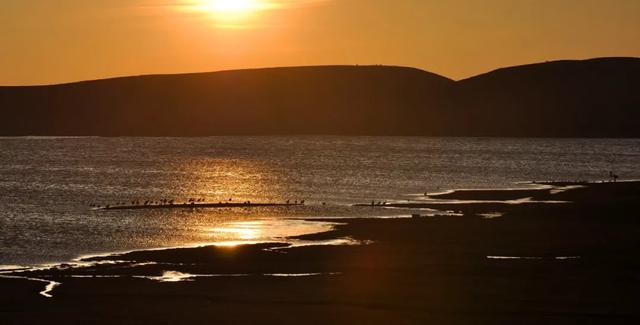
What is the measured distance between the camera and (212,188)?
90.8 metres

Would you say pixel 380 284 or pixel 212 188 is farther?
pixel 212 188

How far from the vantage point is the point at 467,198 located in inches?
2849

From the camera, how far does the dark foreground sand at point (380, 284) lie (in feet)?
100

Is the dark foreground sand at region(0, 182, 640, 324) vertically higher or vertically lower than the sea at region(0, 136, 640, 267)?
lower

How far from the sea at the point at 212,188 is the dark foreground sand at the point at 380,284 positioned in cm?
597

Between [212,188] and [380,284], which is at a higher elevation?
[212,188]

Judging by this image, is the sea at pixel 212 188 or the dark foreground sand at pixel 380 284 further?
the sea at pixel 212 188

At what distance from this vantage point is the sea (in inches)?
1997

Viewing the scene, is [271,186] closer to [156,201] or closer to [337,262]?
[156,201]

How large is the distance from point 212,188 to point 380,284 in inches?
2232

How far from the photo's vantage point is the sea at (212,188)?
166 feet

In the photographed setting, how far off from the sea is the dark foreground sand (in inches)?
235

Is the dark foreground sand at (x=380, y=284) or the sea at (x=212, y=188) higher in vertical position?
the sea at (x=212, y=188)

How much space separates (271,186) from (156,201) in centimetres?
2255
